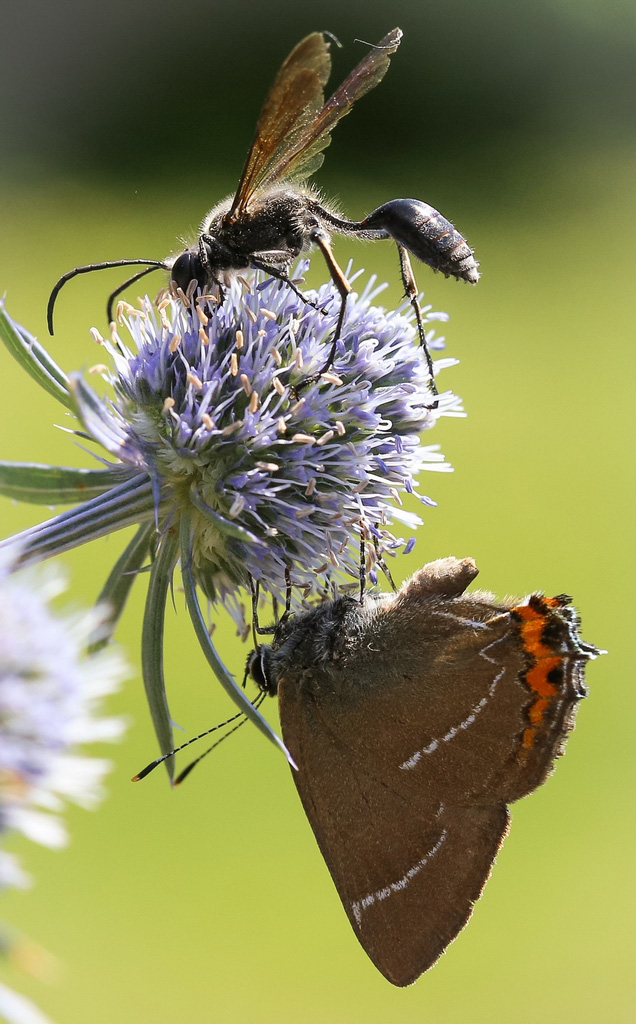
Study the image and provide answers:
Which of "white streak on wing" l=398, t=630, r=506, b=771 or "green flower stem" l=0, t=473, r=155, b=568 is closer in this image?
"green flower stem" l=0, t=473, r=155, b=568

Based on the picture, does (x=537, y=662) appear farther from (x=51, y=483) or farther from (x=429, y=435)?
(x=429, y=435)

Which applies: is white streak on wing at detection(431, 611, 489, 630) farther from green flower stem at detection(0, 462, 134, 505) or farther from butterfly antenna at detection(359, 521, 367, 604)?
green flower stem at detection(0, 462, 134, 505)

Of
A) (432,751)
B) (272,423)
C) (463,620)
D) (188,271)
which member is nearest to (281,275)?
(188,271)

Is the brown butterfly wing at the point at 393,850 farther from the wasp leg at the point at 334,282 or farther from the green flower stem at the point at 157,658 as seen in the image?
the wasp leg at the point at 334,282

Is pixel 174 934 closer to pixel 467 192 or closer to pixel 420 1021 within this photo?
pixel 420 1021

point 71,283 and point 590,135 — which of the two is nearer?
point 71,283

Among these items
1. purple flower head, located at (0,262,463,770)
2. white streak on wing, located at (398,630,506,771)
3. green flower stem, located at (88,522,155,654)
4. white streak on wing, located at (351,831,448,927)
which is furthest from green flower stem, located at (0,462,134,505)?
white streak on wing, located at (351,831,448,927)

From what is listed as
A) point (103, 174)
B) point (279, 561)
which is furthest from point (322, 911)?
point (103, 174)
